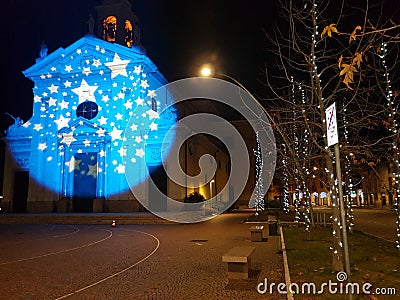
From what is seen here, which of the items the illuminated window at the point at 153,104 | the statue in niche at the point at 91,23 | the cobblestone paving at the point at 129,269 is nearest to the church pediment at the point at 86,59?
the illuminated window at the point at 153,104

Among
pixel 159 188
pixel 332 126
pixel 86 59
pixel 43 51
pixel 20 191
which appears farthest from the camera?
pixel 43 51

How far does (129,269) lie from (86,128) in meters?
27.1

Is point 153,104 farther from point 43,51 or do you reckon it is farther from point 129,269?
point 129,269

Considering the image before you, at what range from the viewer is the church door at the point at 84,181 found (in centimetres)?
3478

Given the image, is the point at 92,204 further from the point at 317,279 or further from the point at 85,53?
the point at 317,279

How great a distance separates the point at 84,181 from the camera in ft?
116

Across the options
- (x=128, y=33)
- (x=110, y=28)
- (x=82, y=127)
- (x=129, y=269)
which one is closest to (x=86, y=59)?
(x=110, y=28)

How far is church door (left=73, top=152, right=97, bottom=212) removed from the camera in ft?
114

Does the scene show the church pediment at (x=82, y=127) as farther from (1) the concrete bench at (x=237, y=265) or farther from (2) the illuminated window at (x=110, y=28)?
(1) the concrete bench at (x=237, y=265)

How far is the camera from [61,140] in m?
35.6

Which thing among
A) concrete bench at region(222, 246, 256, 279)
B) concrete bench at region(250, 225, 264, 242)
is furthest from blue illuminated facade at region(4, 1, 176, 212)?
concrete bench at region(222, 246, 256, 279)

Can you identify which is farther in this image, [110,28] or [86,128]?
[110,28]

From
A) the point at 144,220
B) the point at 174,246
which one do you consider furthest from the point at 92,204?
the point at 174,246

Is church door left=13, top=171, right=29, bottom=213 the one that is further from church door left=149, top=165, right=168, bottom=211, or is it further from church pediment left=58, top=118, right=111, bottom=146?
church door left=149, top=165, right=168, bottom=211
